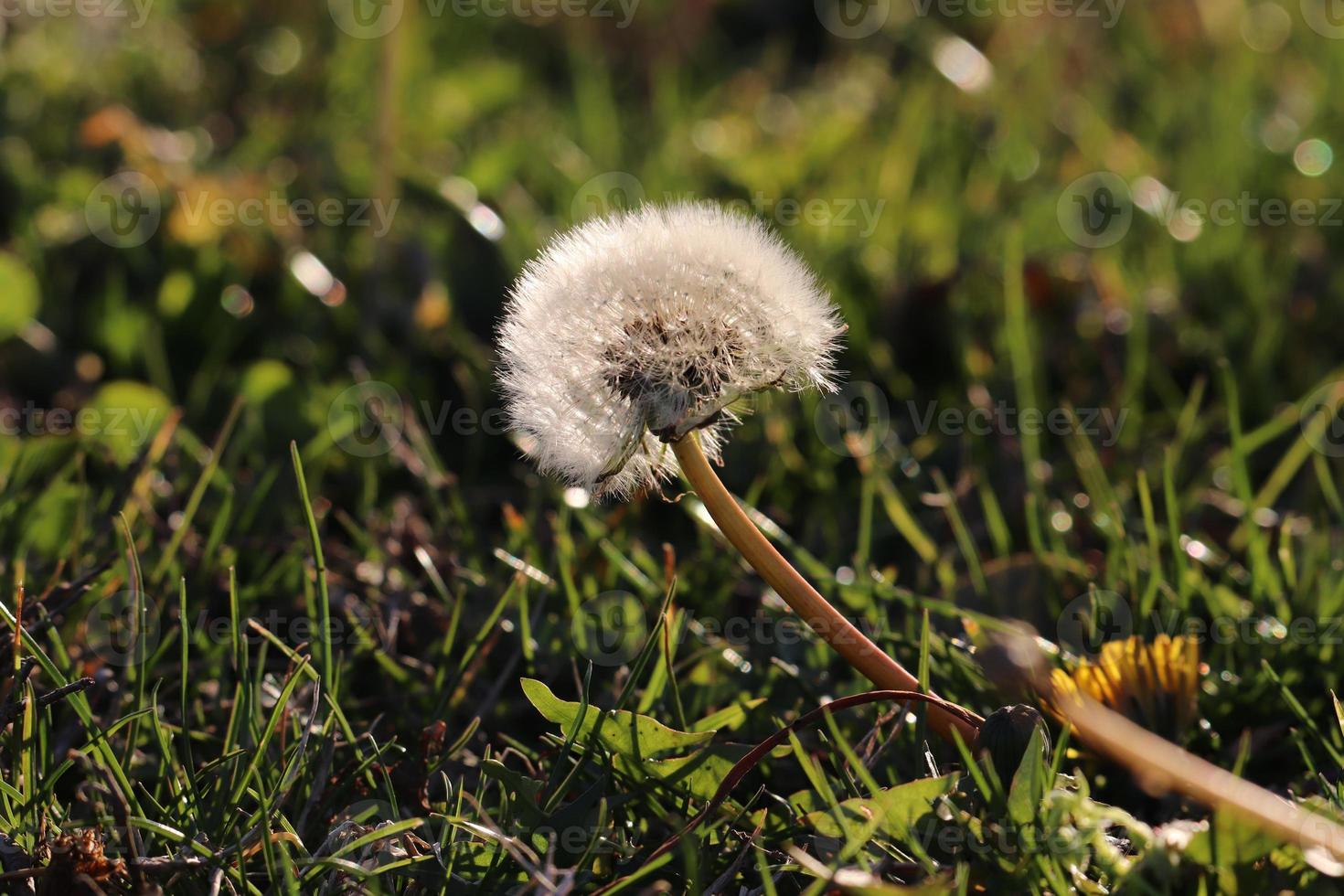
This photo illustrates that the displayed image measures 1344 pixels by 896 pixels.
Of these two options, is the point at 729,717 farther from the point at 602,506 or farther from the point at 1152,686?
the point at 602,506

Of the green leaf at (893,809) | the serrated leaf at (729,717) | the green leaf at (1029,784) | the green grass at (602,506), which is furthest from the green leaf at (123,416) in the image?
the green leaf at (1029,784)

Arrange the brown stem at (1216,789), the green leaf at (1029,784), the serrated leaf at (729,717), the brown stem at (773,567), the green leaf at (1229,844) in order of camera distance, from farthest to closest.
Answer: the serrated leaf at (729,717) < the brown stem at (773,567) < the green leaf at (1029,784) < the green leaf at (1229,844) < the brown stem at (1216,789)

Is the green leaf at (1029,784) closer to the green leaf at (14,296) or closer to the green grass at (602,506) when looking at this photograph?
the green grass at (602,506)

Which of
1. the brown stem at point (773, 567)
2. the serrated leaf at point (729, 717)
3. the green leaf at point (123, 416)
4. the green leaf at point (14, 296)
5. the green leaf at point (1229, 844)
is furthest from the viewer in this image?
the green leaf at point (14, 296)

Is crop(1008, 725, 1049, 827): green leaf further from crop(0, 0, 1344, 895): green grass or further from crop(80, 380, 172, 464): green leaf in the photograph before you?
crop(80, 380, 172, 464): green leaf

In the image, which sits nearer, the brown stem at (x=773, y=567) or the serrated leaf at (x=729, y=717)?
the brown stem at (x=773, y=567)

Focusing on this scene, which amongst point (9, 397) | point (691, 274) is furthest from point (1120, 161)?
point (9, 397)
